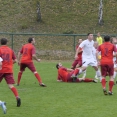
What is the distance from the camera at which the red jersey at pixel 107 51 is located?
13.6 meters

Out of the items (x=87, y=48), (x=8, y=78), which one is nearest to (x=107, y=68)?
(x=87, y=48)

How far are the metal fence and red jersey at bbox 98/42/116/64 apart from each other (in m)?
18.3

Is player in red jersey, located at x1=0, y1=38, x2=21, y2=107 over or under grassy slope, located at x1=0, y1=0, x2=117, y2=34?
under

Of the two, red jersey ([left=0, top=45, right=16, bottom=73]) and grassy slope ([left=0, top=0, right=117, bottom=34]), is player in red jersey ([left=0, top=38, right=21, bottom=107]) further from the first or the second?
grassy slope ([left=0, top=0, right=117, bottom=34])

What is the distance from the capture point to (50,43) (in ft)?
112

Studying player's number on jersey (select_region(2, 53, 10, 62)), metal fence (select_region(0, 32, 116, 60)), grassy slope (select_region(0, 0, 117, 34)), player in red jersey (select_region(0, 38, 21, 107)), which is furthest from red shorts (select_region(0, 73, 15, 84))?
grassy slope (select_region(0, 0, 117, 34))

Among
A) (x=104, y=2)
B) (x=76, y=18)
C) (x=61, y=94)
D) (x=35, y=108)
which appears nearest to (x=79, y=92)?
(x=61, y=94)

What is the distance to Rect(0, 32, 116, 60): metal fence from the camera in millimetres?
32531

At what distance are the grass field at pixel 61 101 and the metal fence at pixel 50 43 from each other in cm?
1527

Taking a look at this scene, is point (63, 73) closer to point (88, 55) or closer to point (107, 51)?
point (88, 55)

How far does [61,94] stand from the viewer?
13930 millimetres

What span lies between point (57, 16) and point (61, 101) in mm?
28773

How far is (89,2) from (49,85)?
27.8 m

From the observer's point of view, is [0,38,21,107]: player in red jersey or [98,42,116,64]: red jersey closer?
[0,38,21,107]: player in red jersey
